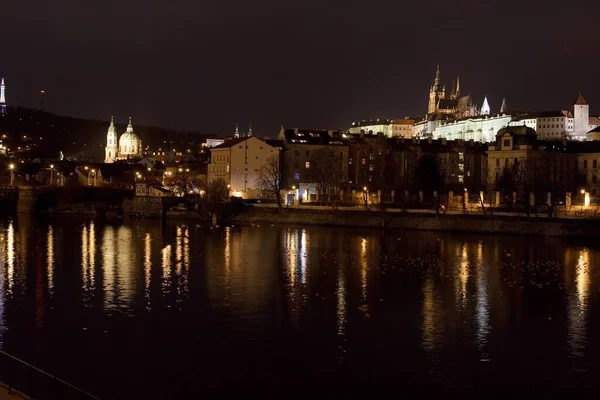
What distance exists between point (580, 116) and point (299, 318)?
132072 mm

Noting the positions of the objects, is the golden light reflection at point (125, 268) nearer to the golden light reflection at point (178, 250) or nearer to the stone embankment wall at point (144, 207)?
the golden light reflection at point (178, 250)

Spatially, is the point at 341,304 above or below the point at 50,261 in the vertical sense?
below

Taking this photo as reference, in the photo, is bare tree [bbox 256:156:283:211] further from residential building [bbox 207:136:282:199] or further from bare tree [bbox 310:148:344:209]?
bare tree [bbox 310:148:344:209]

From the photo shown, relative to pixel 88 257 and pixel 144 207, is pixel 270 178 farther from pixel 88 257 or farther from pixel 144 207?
pixel 88 257

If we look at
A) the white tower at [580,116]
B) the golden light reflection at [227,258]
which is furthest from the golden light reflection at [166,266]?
the white tower at [580,116]

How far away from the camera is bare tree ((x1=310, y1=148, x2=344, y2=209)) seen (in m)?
76.1

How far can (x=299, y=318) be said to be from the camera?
23797mm

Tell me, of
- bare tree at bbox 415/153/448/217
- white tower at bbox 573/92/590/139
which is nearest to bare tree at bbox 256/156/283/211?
bare tree at bbox 415/153/448/217

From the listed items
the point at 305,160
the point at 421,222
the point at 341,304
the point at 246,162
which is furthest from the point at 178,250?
the point at 305,160

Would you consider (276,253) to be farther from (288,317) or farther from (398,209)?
(398,209)

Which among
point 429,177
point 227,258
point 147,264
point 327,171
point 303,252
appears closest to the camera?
point 147,264

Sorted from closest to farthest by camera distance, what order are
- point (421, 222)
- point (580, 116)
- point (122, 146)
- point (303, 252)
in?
point (303, 252) < point (421, 222) < point (580, 116) < point (122, 146)

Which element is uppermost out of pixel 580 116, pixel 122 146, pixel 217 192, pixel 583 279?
pixel 580 116

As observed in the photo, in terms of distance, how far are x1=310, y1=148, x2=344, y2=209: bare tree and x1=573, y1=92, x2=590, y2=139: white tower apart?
2955 inches
